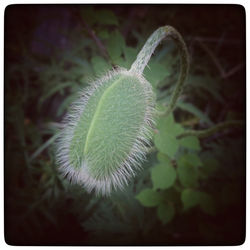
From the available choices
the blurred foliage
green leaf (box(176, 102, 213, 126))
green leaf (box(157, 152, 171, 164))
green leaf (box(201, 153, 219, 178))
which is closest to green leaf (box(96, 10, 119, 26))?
the blurred foliage

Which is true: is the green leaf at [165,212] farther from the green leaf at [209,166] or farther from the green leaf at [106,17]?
the green leaf at [106,17]

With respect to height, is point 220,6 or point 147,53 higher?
point 220,6

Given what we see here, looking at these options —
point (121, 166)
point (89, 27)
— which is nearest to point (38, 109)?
point (89, 27)

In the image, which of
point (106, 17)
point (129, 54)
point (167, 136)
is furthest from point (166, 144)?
point (106, 17)

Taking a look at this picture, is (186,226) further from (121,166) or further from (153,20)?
(153,20)

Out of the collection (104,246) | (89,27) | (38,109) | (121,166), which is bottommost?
(104,246)

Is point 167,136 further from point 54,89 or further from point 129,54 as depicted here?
point 54,89

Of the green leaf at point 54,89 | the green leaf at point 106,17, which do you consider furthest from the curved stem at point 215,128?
the green leaf at point 54,89

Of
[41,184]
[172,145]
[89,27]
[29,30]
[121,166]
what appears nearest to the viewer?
[121,166]
